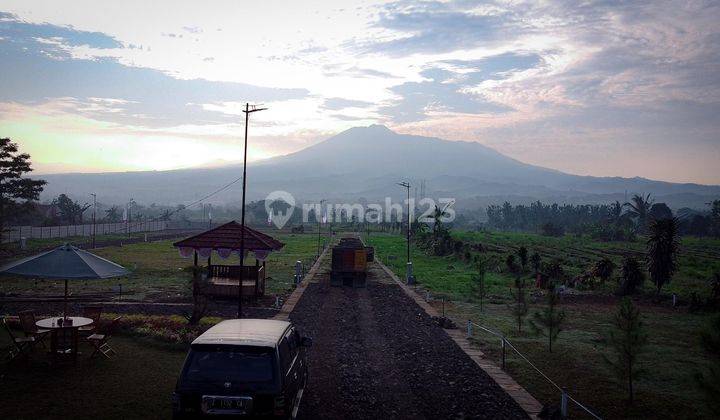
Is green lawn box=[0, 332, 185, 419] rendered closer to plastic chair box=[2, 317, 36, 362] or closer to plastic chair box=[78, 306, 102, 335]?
plastic chair box=[2, 317, 36, 362]

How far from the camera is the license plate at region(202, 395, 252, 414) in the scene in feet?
23.4

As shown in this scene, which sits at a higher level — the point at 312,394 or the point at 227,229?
the point at 227,229

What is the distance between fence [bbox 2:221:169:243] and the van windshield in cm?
4609

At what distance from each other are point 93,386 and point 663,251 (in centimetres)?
2831

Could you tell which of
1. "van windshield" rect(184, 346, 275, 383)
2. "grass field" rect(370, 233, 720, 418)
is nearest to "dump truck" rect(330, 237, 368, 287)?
"grass field" rect(370, 233, 720, 418)

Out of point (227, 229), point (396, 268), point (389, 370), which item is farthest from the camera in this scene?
point (396, 268)

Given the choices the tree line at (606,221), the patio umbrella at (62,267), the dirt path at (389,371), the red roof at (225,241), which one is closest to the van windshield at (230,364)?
the dirt path at (389,371)

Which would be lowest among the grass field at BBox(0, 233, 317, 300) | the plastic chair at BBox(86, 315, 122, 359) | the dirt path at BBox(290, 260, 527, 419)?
the grass field at BBox(0, 233, 317, 300)

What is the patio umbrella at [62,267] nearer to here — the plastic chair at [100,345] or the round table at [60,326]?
the round table at [60,326]

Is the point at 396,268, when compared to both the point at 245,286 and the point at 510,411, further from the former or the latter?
the point at 510,411

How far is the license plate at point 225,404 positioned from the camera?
281 inches

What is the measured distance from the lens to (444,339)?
1647 cm

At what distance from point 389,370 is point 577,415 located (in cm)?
440

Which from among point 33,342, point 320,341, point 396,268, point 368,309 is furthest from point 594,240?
point 33,342
